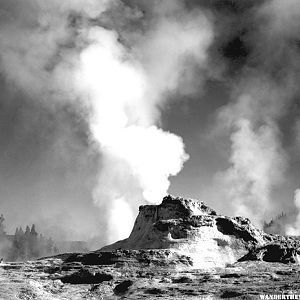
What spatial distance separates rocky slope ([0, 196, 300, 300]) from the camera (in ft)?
263

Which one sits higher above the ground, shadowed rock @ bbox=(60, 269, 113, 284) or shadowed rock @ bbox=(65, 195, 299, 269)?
shadowed rock @ bbox=(65, 195, 299, 269)

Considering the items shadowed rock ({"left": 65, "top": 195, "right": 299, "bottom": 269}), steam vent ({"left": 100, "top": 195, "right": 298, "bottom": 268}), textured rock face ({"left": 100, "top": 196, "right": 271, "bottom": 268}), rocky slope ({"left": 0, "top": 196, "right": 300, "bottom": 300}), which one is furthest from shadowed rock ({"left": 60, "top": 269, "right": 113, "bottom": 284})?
textured rock face ({"left": 100, "top": 196, "right": 271, "bottom": 268})

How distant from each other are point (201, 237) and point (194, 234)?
5.95ft

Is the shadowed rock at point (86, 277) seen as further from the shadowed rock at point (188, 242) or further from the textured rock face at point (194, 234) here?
the textured rock face at point (194, 234)

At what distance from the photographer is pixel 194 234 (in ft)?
362

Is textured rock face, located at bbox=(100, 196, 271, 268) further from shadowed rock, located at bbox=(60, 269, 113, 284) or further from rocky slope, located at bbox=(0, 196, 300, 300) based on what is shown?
shadowed rock, located at bbox=(60, 269, 113, 284)

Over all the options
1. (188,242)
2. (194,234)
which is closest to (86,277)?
(188,242)

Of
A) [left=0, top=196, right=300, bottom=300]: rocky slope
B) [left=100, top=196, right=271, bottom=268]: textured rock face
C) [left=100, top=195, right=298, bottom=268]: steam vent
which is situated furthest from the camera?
[left=100, top=196, right=271, bottom=268]: textured rock face

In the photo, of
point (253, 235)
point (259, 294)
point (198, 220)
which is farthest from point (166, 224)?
point (259, 294)

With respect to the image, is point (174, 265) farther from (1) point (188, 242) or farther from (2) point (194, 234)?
(2) point (194, 234)

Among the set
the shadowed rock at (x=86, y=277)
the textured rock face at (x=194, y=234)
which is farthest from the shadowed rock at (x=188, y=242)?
the shadowed rock at (x=86, y=277)

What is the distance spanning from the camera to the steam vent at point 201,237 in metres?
107

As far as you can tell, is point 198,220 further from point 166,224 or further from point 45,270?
point 45,270

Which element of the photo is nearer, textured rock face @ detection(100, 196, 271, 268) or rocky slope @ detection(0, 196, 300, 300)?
rocky slope @ detection(0, 196, 300, 300)
